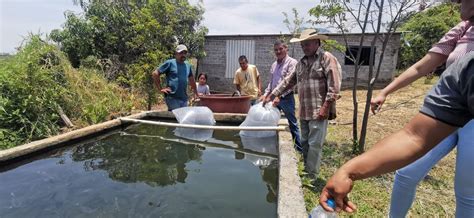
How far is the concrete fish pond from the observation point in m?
2.85

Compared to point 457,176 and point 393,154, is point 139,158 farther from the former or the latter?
point 393,154

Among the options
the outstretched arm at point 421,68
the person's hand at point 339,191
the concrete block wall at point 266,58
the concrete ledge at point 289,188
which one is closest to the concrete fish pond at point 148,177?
the concrete ledge at point 289,188

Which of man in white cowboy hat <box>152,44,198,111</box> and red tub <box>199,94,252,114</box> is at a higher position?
man in white cowboy hat <box>152,44,198,111</box>

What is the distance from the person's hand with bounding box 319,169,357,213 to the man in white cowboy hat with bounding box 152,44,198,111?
4.83m

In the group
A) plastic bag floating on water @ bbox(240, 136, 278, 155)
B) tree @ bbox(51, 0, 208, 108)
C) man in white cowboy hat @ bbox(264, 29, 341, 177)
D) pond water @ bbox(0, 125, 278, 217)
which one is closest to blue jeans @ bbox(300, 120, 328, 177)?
man in white cowboy hat @ bbox(264, 29, 341, 177)

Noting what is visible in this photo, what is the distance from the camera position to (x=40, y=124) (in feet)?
17.1

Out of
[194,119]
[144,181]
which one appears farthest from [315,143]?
[194,119]

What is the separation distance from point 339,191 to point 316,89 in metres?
2.36

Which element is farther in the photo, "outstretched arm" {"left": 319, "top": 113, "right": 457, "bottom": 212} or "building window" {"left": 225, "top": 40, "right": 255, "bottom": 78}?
"building window" {"left": 225, "top": 40, "right": 255, "bottom": 78}

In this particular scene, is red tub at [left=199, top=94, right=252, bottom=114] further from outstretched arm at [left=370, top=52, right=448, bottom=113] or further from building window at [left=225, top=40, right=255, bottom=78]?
building window at [left=225, top=40, right=255, bottom=78]

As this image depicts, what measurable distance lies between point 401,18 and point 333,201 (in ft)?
12.3

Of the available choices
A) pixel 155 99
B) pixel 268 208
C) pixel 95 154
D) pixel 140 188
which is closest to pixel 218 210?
pixel 268 208

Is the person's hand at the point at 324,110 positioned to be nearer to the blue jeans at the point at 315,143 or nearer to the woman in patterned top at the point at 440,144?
the blue jeans at the point at 315,143

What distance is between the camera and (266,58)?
47.0ft
